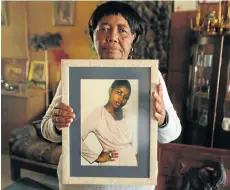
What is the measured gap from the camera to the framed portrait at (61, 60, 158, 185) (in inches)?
25.5

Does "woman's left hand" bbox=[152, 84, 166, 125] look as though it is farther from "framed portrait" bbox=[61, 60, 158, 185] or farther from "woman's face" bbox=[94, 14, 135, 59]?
"woman's face" bbox=[94, 14, 135, 59]

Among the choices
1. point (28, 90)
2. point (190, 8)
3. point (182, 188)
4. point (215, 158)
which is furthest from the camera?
point (28, 90)

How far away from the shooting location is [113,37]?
0.70m

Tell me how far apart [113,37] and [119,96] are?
16 cm

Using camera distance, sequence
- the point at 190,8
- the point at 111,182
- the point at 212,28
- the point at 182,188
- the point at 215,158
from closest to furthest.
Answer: the point at 111,182
the point at 215,158
the point at 182,188
the point at 212,28
the point at 190,8

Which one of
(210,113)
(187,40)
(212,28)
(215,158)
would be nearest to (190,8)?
(187,40)

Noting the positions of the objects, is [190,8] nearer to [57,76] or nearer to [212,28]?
[212,28]

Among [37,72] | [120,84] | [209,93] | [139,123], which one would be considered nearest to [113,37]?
[120,84]

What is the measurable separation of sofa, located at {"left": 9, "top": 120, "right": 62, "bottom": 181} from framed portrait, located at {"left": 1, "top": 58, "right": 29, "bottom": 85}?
761 mm

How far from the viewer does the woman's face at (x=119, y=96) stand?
2.15 feet

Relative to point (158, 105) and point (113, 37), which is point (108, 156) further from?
point (113, 37)

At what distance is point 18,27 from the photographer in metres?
3.07

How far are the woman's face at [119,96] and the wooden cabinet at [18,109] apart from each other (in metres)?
2.22

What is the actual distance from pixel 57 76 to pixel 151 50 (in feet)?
3.91
